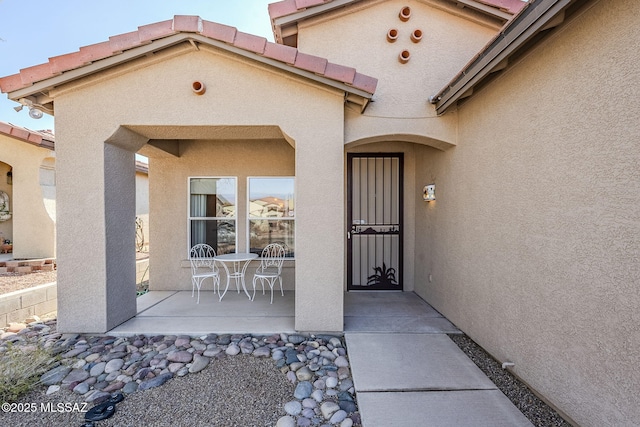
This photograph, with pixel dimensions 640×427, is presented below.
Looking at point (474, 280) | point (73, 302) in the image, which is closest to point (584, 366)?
point (474, 280)

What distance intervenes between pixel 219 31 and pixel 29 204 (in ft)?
28.4

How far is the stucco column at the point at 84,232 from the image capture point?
458 centimetres

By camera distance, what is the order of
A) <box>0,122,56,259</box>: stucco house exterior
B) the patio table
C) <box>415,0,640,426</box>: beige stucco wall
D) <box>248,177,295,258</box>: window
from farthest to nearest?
<box>0,122,56,259</box>: stucco house exterior < <box>248,177,295,258</box>: window < the patio table < <box>415,0,640,426</box>: beige stucco wall

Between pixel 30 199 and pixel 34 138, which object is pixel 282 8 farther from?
pixel 30 199

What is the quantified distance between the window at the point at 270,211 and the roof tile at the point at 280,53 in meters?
3.39

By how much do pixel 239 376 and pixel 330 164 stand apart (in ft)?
10.6

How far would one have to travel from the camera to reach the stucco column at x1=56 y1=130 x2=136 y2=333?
458 centimetres

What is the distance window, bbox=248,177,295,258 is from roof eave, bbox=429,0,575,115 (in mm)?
4155

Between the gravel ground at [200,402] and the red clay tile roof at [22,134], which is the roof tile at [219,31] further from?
the red clay tile roof at [22,134]

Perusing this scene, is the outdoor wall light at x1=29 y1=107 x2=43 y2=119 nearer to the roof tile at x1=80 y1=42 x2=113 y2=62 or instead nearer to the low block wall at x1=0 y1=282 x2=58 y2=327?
the roof tile at x1=80 y1=42 x2=113 y2=62

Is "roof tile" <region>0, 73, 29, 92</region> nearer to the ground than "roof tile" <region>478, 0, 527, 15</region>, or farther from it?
nearer to the ground

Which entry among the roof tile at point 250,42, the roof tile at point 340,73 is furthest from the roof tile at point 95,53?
the roof tile at point 340,73

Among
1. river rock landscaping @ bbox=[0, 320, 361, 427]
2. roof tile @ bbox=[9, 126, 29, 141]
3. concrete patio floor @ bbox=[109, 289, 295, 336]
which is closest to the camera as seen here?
river rock landscaping @ bbox=[0, 320, 361, 427]

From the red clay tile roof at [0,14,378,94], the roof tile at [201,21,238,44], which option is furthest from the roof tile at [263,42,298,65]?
the roof tile at [201,21,238,44]
